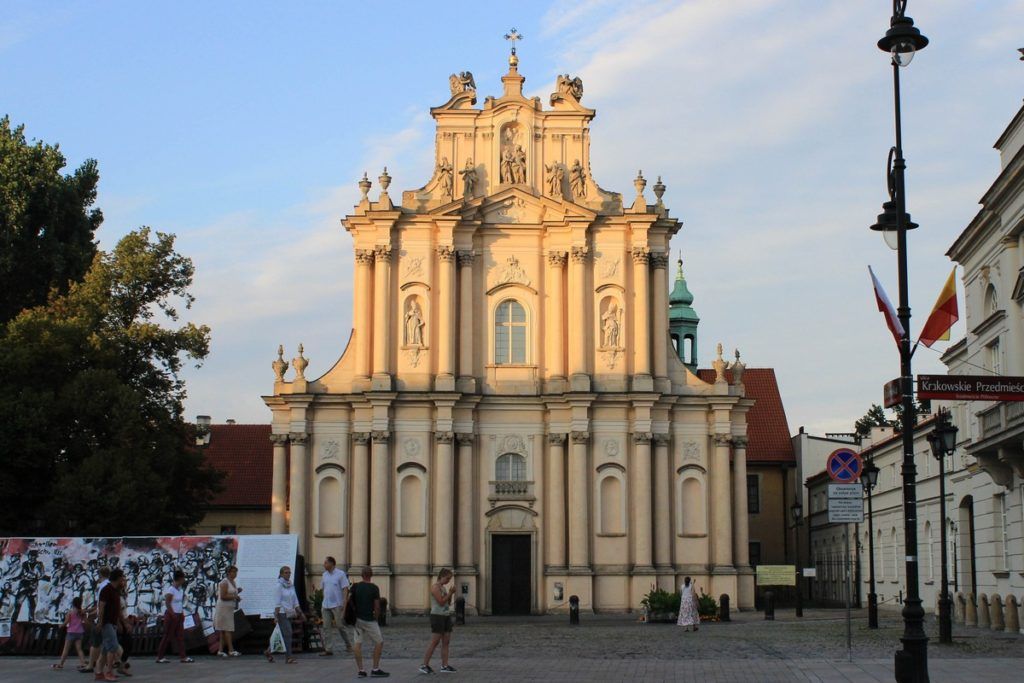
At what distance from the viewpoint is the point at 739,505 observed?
4866 centimetres

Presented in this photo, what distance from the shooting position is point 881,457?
2160 inches

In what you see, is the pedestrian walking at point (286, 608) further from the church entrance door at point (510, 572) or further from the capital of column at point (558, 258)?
the capital of column at point (558, 258)

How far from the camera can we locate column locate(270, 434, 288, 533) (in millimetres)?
48156

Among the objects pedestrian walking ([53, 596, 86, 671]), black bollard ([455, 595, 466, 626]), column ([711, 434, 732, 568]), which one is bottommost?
black bollard ([455, 595, 466, 626])

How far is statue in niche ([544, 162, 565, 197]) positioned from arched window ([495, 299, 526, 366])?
14.7 feet

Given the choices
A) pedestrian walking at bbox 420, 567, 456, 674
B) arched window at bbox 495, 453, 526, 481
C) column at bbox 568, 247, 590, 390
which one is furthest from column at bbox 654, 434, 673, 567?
pedestrian walking at bbox 420, 567, 456, 674

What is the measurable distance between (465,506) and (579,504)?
164 inches

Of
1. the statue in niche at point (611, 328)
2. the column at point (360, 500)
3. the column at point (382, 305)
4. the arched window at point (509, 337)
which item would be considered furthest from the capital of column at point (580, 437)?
Answer: the column at point (360, 500)

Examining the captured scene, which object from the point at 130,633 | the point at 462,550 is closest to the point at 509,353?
the point at 462,550

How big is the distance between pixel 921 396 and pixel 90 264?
1443 inches

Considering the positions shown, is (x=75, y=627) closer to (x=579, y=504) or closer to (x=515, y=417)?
(x=579, y=504)

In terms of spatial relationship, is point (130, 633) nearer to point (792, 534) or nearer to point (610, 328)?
point (610, 328)

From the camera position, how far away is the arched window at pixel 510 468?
159ft

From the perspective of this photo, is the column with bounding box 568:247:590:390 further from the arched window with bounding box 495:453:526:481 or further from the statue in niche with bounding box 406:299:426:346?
the statue in niche with bounding box 406:299:426:346
